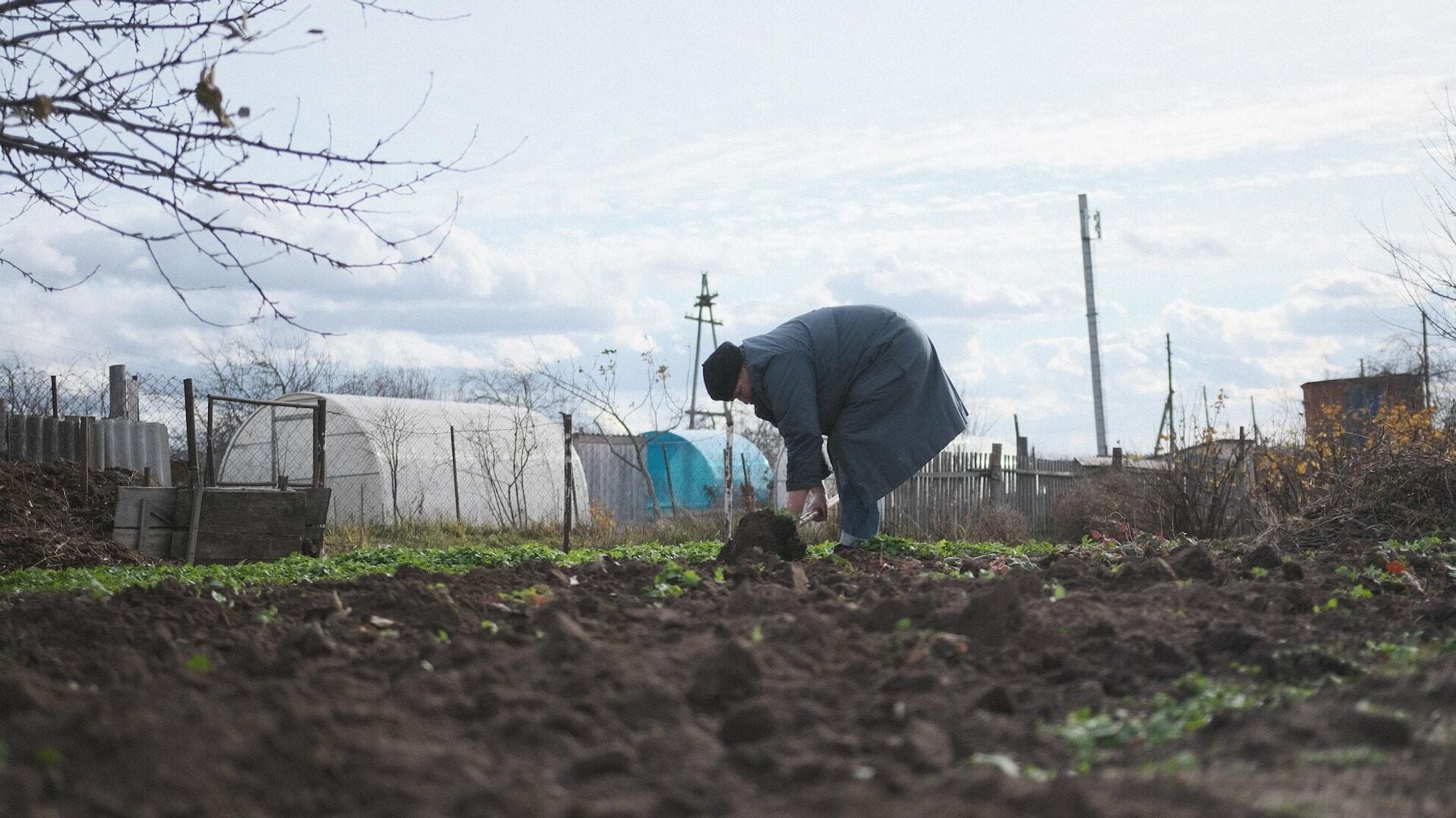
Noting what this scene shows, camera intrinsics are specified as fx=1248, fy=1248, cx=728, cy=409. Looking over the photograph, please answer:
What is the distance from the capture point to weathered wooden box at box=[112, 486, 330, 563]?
32.1 feet

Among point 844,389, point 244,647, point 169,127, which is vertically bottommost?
point 244,647

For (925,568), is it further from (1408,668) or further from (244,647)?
(244,647)

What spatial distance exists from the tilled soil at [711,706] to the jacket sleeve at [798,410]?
2.22m

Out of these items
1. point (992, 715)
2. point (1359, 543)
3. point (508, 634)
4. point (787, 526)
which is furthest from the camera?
point (1359, 543)

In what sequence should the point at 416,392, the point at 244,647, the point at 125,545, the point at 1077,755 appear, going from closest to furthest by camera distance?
the point at 1077,755 → the point at 244,647 → the point at 125,545 → the point at 416,392

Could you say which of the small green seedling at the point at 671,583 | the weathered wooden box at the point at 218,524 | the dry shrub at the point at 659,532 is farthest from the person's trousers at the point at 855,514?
the dry shrub at the point at 659,532

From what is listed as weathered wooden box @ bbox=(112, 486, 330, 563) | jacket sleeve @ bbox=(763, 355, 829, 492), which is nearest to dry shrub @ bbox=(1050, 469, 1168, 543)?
jacket sleeve @ bbox=(763, 355, 829, 492)

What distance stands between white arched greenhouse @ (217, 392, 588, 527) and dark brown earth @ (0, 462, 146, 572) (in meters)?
4.58

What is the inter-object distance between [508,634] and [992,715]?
1446mm

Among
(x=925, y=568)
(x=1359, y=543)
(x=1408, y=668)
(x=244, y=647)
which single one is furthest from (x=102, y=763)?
(x=1359, y=543)

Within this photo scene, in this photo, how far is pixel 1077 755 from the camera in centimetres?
241

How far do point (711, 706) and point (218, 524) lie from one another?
8355 mm

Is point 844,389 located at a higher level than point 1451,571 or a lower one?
higher

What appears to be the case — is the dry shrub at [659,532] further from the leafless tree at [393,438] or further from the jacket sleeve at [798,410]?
the jacket sleeve at [798,410]
